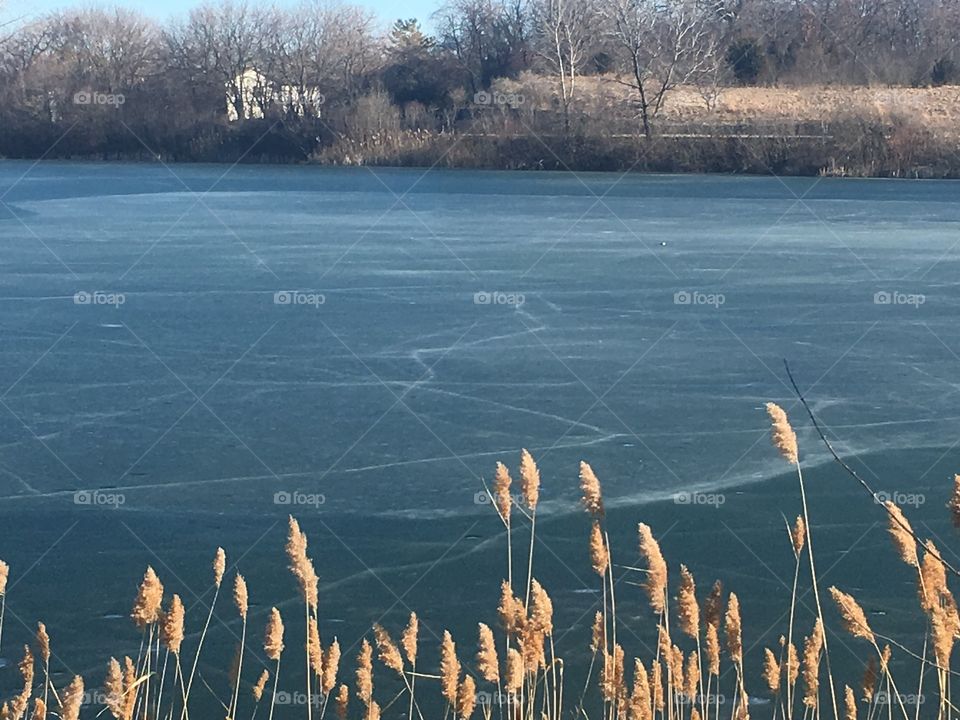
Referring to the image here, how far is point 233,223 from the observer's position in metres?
16.2

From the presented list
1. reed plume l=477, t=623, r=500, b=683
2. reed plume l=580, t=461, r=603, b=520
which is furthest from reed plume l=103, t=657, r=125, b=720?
reed plume l=580, t=461, r=603, b=520

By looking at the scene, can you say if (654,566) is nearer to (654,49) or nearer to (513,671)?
(513,671)

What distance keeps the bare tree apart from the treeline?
0.25 ft

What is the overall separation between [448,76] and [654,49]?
5.49 metres

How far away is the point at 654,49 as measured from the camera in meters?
35.5

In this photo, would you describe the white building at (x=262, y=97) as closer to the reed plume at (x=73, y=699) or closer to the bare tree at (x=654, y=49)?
the bare tree at (x=654, y=49)

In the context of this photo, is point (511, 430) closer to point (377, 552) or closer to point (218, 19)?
point (377, 552)

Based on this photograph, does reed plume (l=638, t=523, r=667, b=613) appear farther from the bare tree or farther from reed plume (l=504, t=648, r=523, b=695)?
the bare tree

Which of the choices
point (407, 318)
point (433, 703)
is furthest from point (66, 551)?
point (407, 318)

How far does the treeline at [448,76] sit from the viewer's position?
98.0 ft

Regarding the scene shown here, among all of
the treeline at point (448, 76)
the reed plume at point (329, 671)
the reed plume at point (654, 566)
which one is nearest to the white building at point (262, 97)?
the treeline at point (448, 76)

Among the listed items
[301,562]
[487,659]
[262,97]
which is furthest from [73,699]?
[262,97]

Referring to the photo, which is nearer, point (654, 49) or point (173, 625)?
point (173, 625)

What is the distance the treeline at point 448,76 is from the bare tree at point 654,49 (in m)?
0.08
